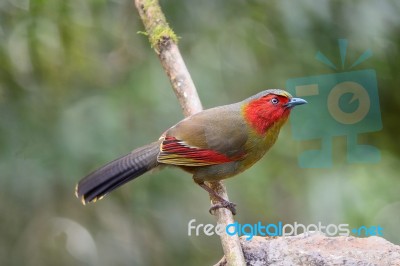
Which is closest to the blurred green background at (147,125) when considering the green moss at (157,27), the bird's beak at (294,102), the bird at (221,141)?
the green moss at (157,27)

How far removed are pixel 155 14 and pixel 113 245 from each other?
137cm

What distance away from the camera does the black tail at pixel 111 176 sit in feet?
10.2

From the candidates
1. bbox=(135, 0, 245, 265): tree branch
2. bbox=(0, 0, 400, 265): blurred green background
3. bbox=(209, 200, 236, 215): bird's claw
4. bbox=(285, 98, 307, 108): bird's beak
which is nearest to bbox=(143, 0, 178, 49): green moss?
bbox=(135, 0, 245, 265): tree branch

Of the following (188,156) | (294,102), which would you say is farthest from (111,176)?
(294,102)

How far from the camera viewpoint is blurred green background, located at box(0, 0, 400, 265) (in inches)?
157

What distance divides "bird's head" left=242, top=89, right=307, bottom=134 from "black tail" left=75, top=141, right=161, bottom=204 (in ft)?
1.75

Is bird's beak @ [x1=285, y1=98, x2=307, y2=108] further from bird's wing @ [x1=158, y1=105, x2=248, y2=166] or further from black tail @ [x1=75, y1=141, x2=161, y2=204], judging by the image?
black tail @ [x1=75, y1=141, x2=161, y2=204]

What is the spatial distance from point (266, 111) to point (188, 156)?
0.43m

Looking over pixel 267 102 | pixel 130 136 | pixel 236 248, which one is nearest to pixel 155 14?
pixel 130 136

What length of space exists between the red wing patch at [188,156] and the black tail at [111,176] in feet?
0.27

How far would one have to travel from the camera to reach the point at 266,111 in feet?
10.9

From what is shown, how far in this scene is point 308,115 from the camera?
4238mm

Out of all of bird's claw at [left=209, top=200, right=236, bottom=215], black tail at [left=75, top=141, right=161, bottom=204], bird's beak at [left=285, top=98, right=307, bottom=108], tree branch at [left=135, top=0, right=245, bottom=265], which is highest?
tree branch at [left=135, top=0, right=245, bottom=265]

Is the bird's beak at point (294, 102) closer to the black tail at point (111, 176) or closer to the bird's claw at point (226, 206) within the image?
the bird's claw at point (226, 206)
